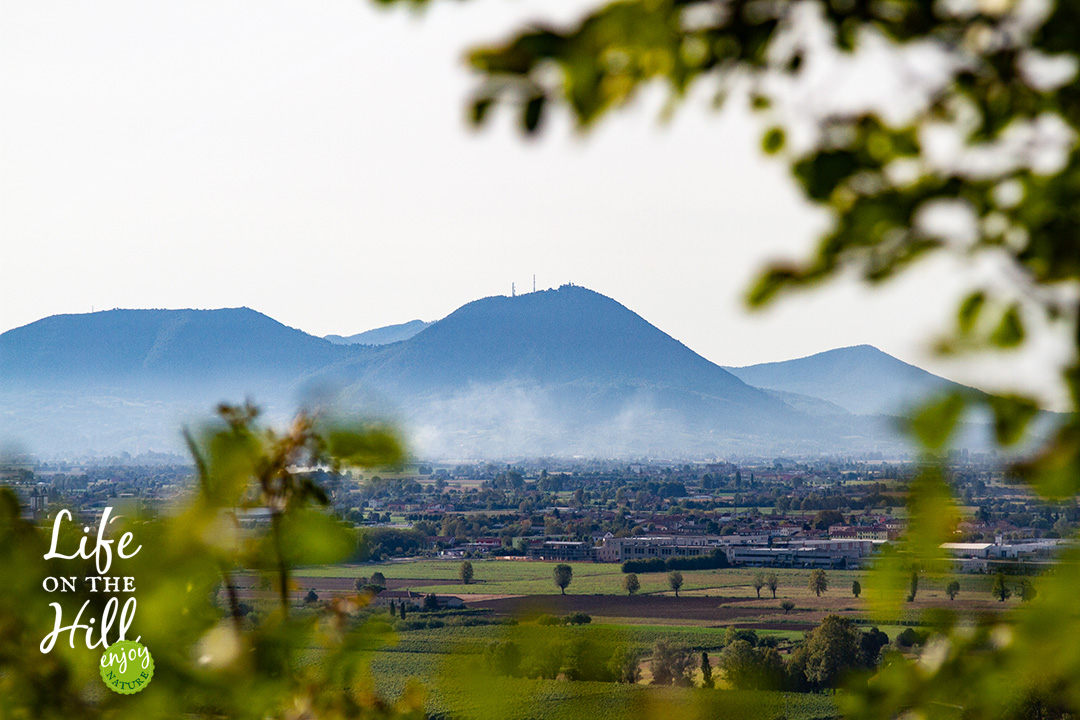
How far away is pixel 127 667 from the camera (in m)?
0.99

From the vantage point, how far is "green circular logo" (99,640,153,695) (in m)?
0.95

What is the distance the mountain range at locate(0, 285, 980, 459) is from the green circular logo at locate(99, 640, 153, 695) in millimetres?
49808

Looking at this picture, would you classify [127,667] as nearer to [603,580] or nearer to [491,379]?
[603,580]

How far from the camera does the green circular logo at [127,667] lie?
0.95 m

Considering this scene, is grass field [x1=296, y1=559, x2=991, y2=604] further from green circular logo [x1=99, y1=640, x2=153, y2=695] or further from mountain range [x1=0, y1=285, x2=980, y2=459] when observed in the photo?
mountain range [x1=0, y1=285, x2=980, y2=459]

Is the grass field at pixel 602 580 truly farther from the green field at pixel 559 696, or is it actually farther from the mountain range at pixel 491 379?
the mountain range at pixel 491 379

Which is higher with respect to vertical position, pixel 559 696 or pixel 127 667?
pixel 127 667

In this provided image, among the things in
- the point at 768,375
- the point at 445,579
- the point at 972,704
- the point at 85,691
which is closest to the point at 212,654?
the point at 85,691

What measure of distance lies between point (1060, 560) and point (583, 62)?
53 centimetres

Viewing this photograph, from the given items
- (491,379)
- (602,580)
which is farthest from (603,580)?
(491,379)

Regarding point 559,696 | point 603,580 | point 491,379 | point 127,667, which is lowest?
point 603,580

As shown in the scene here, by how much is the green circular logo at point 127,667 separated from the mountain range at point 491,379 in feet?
163

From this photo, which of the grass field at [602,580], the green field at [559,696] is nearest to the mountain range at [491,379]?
the grass field at [602,580]

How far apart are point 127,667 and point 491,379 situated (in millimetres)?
100884
